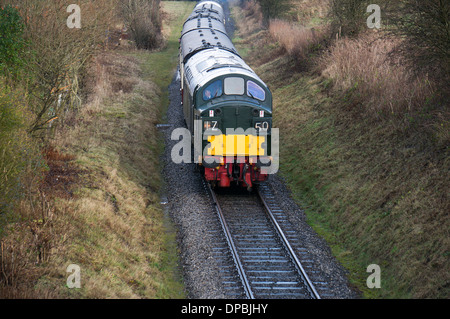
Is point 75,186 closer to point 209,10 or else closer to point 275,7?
point 209,10

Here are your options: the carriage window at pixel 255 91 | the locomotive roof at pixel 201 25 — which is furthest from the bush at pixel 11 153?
the locomotive roof at pixel 201 25

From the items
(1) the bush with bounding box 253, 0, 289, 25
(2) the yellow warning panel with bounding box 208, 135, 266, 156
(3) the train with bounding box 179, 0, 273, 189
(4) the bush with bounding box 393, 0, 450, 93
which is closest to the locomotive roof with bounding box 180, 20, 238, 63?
(3) the train with bounding box 179, 0, 273, 189

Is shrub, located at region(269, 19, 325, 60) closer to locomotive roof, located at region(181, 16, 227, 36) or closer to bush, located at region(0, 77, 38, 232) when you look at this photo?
locomotive roof, located at region(181, 16, 227, 36)

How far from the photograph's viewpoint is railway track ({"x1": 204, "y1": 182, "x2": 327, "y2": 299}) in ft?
34.4

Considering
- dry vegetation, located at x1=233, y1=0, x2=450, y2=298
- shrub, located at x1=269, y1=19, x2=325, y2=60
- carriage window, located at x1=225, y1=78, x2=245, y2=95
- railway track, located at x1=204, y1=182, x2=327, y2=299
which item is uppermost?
carriage window, located at x1=225, y1=78, x2=245, y2=95

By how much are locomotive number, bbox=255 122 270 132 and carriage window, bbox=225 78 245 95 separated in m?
1.13

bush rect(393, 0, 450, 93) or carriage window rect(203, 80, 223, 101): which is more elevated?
bush rect(393, 0, 450, 93)

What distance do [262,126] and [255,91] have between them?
1.17m

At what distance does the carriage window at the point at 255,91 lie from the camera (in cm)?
1505

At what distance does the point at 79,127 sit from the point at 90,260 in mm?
9248

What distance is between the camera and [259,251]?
1218 centimetres

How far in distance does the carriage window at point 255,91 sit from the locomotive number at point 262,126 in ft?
2.81

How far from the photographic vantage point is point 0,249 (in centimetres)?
918
